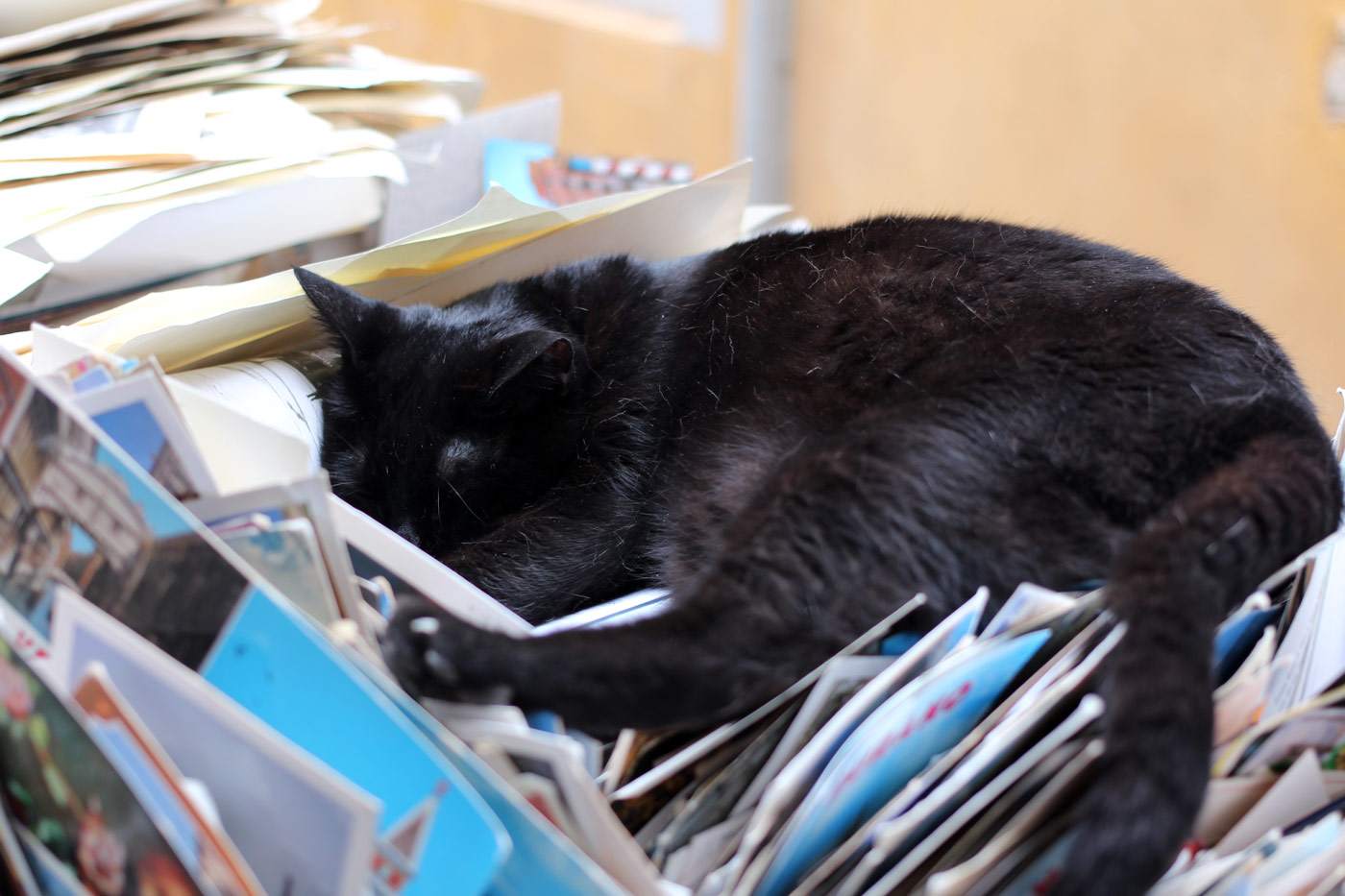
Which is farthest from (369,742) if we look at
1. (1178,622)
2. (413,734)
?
(1178,622)

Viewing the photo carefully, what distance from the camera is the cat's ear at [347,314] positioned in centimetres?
101

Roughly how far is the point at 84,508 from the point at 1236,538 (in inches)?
28.3

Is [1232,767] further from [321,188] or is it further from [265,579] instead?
[321,188]

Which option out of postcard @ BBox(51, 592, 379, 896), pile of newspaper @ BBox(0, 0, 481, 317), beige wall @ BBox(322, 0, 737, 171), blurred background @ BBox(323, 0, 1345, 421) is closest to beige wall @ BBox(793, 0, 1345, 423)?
blurred background @ BBox(323, 0, 1345, 421)

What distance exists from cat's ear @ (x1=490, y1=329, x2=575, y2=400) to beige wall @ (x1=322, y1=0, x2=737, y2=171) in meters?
1.55

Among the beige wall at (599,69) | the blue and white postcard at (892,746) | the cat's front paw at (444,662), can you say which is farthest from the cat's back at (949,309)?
the beige wall at (599,69)

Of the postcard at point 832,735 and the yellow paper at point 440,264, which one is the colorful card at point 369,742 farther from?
the yellow paper at point 440,264

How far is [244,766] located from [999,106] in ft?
6.16

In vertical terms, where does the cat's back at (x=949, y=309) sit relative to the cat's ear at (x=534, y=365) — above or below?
above

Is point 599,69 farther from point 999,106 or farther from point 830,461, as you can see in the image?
point 830,461

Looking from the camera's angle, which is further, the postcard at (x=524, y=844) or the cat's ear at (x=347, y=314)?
the cat's ear at (x=347, y=314)

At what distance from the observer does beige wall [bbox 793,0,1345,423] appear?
5.15 ft

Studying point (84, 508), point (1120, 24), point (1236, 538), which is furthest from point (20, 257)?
point (1120, 24)

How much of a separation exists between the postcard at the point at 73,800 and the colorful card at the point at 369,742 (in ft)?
0.31
